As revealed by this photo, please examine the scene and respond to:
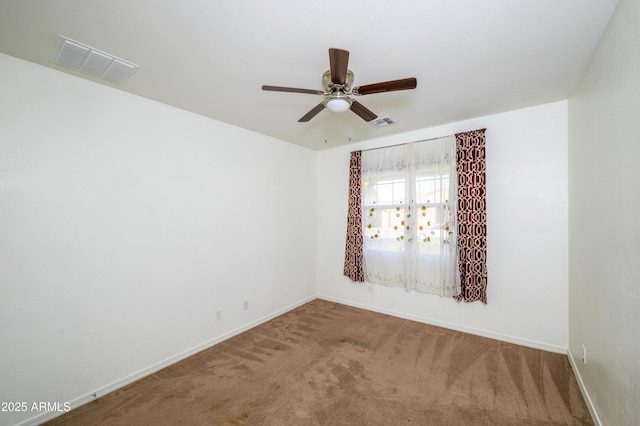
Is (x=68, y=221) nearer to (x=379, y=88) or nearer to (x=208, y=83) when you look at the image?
(x=208, y=83)

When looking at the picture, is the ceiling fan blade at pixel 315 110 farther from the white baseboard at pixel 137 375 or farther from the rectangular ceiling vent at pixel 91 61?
the white baseboard at pixel 137 375

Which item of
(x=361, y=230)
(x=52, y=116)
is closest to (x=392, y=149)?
(x=361, y=230)

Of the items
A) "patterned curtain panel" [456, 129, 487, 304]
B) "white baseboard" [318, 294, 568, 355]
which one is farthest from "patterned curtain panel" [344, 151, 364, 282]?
"patterned curtain panel" [456, 129, 487, 304]

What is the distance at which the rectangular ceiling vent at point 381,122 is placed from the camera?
3.15m

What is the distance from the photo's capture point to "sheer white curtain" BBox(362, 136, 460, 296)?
10.9 feet

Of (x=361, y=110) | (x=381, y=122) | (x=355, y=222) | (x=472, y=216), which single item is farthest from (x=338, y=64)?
(x=355, y=222)

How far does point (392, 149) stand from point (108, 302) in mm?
3723

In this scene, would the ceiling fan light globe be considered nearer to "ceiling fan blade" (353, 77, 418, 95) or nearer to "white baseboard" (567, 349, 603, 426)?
"ceiling fan blade" (353, 77, 418, 95)

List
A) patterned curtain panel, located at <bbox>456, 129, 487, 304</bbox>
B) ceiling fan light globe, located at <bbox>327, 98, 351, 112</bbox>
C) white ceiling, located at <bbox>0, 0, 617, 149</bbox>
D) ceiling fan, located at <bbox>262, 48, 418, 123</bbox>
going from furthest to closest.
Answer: patterned curtain panel, located at <bbox>456, 129, 487, 304</bbox> < ceiling fan light globe, located at <bbox>327, 98, 351, 112</bbox> < ceiling fan, located at <bbox>262, 48, 418, 123</bbox> < white ceiling, located at <bbox>0, 0, 617, 149</bbox>

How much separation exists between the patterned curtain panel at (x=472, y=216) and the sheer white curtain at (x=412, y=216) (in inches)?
3.4

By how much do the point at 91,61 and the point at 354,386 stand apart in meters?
3.35

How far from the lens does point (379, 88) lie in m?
1.81

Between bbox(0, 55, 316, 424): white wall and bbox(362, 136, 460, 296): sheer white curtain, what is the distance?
5.99 ft

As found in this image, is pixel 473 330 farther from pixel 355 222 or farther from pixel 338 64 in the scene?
pixel 338 64
